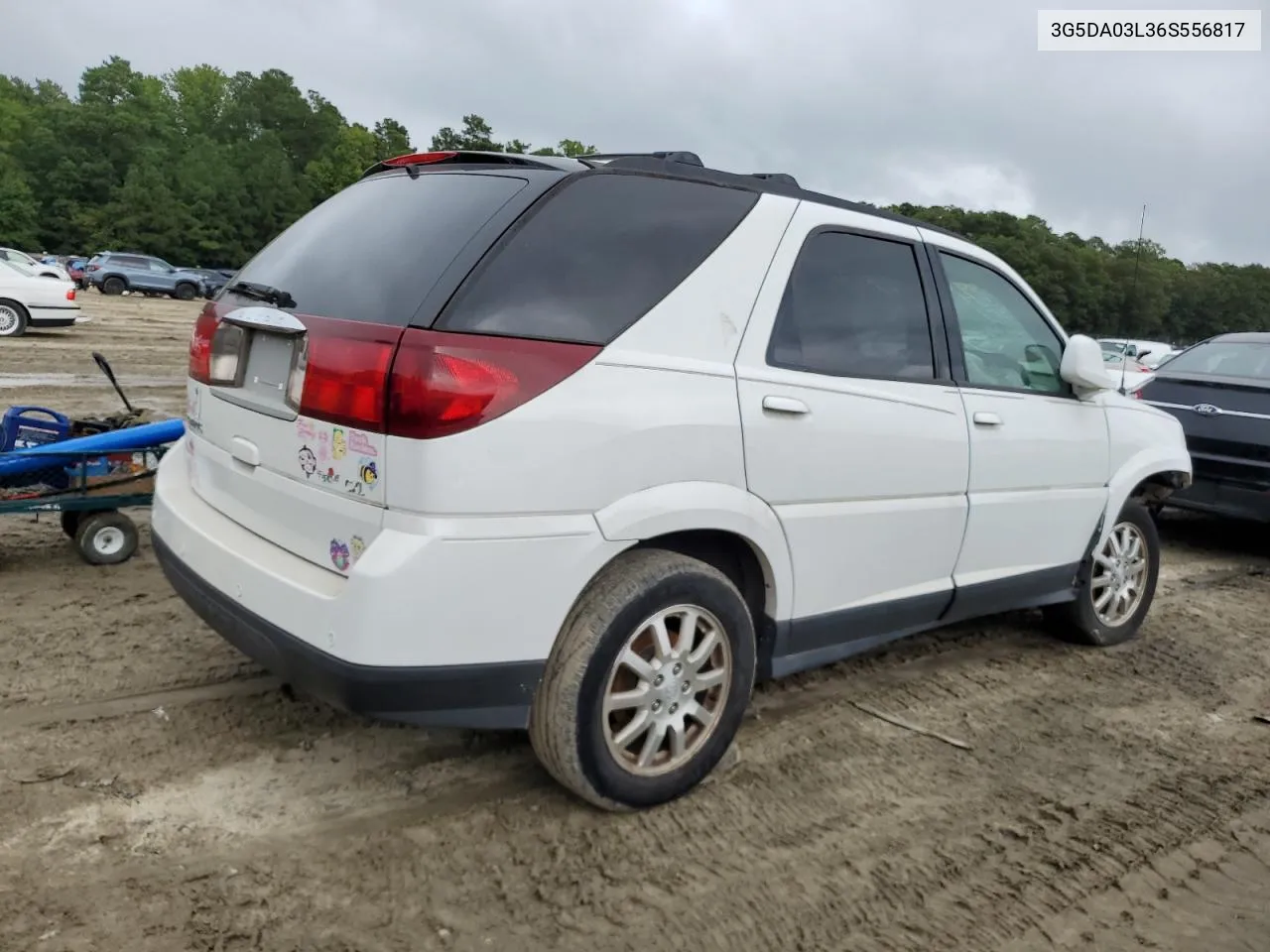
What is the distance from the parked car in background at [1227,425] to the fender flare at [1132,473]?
2.25 meters

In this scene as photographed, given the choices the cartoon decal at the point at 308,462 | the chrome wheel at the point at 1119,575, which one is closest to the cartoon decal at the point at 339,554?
the cartoon decal at the point at 308,462

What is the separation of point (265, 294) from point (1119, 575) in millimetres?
3994

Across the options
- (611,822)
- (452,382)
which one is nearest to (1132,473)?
(611,822)

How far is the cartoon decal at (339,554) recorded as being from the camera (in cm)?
248

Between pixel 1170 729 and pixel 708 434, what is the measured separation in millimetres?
2442

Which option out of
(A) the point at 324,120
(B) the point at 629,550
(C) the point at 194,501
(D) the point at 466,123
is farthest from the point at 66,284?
(A) the point at 324,120

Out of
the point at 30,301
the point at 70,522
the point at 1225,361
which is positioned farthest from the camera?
the point at 30,301

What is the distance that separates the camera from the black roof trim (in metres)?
2.93

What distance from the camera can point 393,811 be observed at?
283 centimetres

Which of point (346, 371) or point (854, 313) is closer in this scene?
point (346, 371)

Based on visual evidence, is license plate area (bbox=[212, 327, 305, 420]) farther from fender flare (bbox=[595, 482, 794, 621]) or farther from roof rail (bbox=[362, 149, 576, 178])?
fender flare (bbox=[595, 482, 794, 621])

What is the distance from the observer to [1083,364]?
404 cm

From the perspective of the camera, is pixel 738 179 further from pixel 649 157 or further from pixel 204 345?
pixel 204 345

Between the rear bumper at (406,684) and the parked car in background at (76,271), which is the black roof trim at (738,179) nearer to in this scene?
the rear bumper at (406,684)
